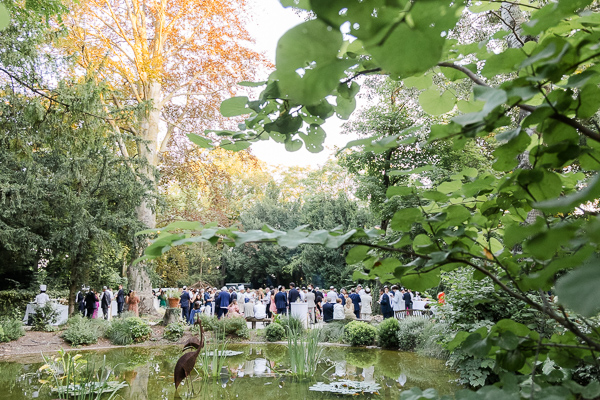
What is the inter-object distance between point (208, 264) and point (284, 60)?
33889mm

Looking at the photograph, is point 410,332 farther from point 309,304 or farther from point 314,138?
point 314,138

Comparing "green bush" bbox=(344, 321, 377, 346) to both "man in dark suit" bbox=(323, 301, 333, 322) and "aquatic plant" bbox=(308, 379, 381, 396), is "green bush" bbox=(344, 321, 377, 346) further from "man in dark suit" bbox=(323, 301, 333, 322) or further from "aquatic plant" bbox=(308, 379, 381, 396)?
"aquatic plant" bbox=(308, 379, 381, 396)

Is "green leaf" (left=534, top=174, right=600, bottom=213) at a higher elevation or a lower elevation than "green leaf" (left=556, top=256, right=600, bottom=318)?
higher

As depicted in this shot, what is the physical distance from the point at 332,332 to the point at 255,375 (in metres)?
5.14

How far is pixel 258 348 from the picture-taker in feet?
35.8

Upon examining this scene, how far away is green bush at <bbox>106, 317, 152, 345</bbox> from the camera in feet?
37.7

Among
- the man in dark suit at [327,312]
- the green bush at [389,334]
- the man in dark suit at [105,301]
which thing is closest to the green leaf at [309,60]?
the green bush at [389,334]

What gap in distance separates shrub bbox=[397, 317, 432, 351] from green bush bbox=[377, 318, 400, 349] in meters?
0.18

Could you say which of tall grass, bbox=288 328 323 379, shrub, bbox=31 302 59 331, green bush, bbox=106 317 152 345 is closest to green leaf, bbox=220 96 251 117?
tall grass, bbox=288 328 323 379

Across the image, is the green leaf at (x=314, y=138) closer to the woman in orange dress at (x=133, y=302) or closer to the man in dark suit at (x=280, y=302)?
the man in dark suit at (x=280, y=302)

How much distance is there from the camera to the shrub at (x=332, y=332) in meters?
11.9

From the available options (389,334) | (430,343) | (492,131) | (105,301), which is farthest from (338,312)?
(492,131)

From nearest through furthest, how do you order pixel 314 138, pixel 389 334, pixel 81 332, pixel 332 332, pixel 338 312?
pixel 314 138, pixel 389 334, pixel 81 332, pixel 332 332, pixel 338 312

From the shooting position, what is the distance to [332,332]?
12.2 metres
